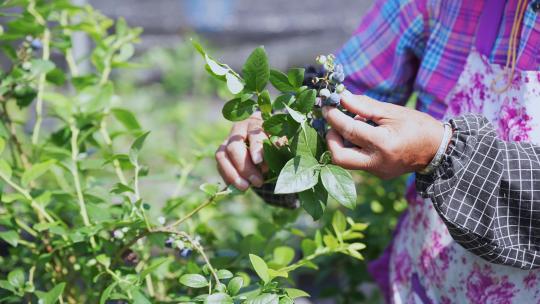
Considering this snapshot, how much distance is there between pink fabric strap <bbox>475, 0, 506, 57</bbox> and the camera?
110 centimetres


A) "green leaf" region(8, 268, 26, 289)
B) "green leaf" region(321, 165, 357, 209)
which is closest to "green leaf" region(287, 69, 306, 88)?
"green leaf" region(321, 165, 357, 209)

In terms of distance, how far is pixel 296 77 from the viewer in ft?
2.88

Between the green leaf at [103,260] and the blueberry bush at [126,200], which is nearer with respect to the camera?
the blueberry bush at [126,200]

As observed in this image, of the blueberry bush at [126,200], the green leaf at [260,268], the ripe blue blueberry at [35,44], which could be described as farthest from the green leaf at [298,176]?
the ripe blue blueberry at [35,44]

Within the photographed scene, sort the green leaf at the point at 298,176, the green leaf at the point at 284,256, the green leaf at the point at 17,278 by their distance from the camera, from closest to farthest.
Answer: the green leaf at the point at 298,176, the green leaf at the point at 17,278, the green leaf at the point at 284,256

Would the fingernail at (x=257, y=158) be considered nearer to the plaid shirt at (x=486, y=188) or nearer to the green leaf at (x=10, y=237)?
the plaid shirt at (x=486, y=188)

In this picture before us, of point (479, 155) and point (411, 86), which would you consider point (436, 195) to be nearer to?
point (479, 155)

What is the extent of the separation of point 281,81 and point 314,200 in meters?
0.16

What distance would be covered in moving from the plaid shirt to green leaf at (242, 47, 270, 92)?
→ 10.0 inches

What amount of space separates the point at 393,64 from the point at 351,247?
42cm

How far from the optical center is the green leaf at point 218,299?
33.0 inches

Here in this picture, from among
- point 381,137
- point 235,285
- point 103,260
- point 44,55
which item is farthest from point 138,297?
point 44,55

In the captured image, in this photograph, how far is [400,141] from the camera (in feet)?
2.80

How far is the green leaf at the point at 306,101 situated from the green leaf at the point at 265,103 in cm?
5
